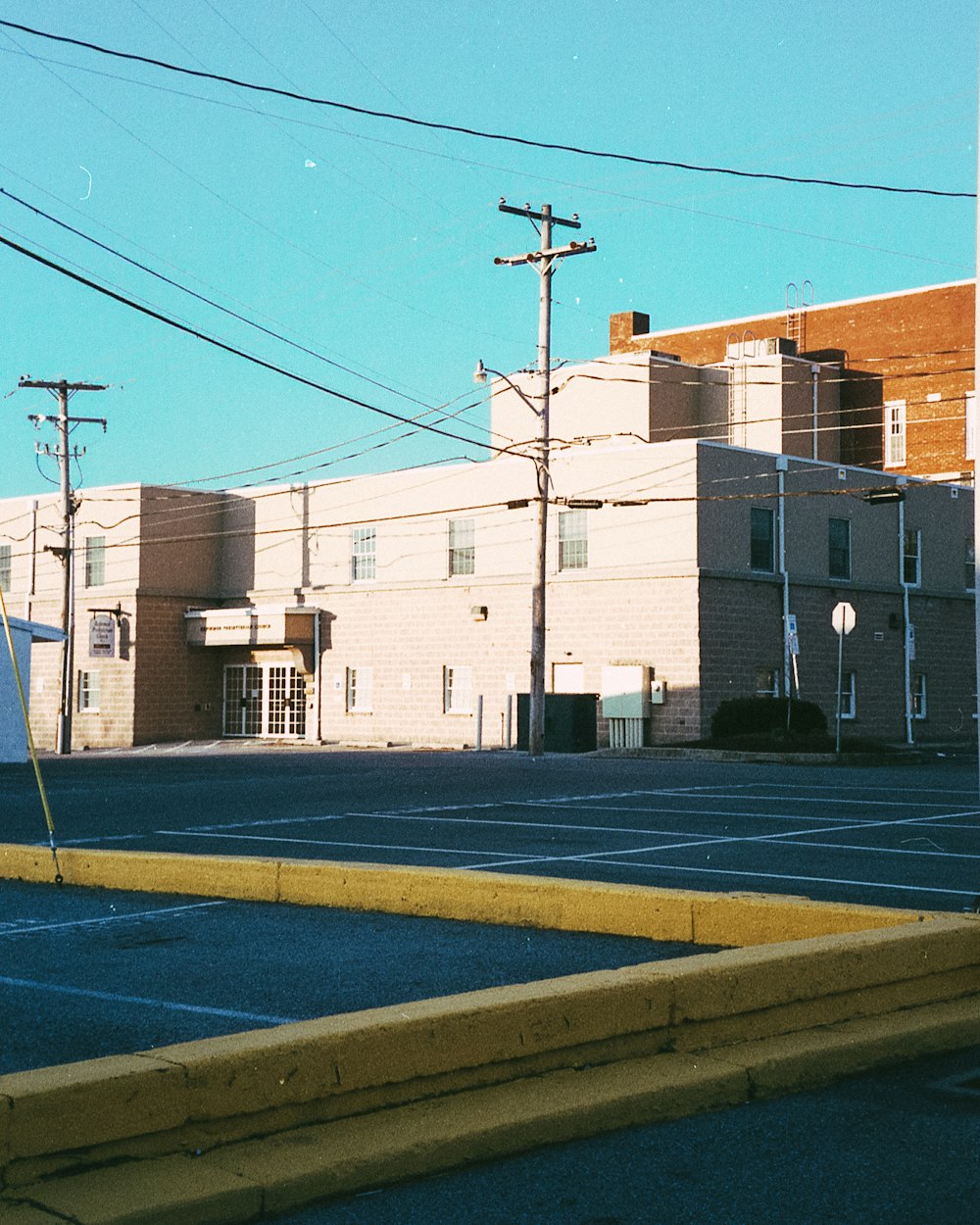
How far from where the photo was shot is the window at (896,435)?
6259cm

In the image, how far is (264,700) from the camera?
5041 cm

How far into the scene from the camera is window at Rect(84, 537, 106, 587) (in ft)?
168

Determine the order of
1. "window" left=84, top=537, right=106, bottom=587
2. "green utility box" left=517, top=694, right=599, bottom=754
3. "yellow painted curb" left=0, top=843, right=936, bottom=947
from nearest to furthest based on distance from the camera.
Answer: "yellow painted curb" left=0, top=843, right=936, bottom=947 < "green utility box" left=517, top=694, right=599, bottom=754 < "window" left=84, top=537, right=106, bottom=587

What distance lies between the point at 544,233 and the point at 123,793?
20093mm

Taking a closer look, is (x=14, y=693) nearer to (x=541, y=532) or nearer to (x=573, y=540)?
(x=541, y=532)

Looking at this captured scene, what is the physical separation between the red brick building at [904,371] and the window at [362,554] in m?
18.4

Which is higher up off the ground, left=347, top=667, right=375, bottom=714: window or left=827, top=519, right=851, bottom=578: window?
left=827, top=519, right=851, bottom=578: window

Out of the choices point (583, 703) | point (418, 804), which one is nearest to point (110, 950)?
point (418, 804)

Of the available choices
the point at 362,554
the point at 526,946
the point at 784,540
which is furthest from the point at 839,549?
the point at 526,946

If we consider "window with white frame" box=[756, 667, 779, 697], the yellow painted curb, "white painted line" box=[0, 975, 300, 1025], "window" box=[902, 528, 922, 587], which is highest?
"window" box=[902, 528, 922, 587]

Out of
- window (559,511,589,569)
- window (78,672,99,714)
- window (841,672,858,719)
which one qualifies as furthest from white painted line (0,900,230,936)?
window (78,672,99,714)

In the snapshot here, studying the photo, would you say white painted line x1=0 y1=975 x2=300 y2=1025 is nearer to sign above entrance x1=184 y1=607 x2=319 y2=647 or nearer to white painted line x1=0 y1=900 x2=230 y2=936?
white painted line x1=0 y1=900 x2=230 y2=936

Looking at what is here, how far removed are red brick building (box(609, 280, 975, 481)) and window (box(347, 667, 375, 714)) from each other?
20.7 metres

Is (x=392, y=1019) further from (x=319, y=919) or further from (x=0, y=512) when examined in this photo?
(x=0, y=512)
